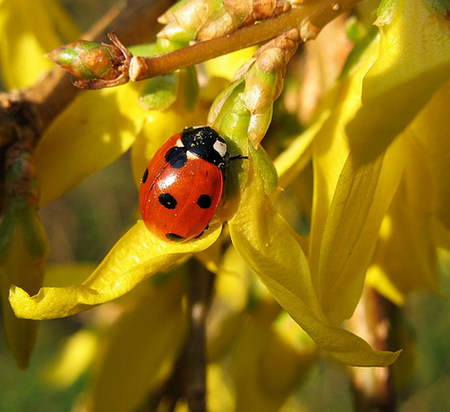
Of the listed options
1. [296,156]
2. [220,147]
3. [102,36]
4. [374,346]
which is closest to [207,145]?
[220,147]

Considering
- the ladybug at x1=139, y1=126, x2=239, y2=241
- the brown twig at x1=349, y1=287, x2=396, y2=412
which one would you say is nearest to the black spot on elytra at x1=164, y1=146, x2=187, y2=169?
the ladybug at x1=139, y1=126, x2=239, y2=241

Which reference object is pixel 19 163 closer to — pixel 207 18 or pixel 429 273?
pixel 207 18

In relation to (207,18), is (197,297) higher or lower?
lower

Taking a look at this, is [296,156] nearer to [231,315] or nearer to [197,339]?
[197,339]

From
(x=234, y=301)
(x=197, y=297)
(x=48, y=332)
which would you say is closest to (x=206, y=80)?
(x=197, y=297)

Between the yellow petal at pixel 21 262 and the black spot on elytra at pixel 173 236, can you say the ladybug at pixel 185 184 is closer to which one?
the black spot on elytra at pixel 173 236
